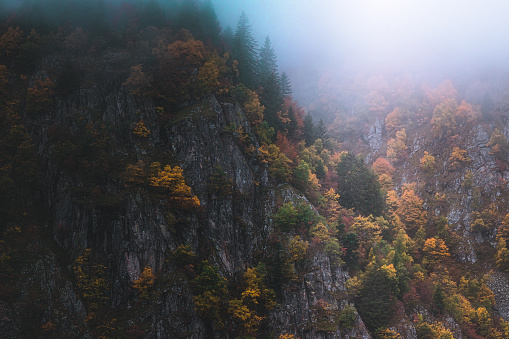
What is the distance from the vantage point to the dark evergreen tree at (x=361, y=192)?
4678 cm

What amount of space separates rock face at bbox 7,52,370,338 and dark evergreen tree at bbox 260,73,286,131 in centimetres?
804

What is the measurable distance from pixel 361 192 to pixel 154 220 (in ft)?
101

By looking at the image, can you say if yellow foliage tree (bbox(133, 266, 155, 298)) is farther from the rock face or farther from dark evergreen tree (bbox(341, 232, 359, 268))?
dark evergreen tree (bbox(341, 232, 359, 268))

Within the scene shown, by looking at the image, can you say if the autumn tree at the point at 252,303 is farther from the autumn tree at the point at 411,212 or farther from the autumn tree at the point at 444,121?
the autumn tree at the point at 444,121

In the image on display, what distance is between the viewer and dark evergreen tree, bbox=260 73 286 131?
46872 millimetres

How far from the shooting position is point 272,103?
4784 cm

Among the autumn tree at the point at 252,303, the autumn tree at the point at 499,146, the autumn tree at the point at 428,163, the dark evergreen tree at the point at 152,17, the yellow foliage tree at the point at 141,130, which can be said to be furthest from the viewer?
the autumn tree at the point at 428,163

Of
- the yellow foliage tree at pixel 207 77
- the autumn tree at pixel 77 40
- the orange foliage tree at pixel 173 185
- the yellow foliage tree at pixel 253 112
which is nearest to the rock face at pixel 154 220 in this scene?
the orange foliage tree at pixel 173 185

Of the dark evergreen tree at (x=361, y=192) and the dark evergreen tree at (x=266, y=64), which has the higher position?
the dark evergreen tree at (x=266, y=64)

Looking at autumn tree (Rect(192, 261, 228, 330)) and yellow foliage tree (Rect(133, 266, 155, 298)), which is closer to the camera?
yellow foliage tree (Rect(133, 266, 155, 298))

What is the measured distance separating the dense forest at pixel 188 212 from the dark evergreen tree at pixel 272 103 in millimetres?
320

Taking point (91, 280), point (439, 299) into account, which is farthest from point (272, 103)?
point (439, 299)

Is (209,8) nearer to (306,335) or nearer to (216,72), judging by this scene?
(216,72)

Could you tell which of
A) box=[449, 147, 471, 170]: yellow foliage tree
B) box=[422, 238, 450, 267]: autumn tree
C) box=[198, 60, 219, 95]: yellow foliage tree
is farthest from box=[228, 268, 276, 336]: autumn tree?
box=[449, 147, 471, 170]: yellow foliage tree
